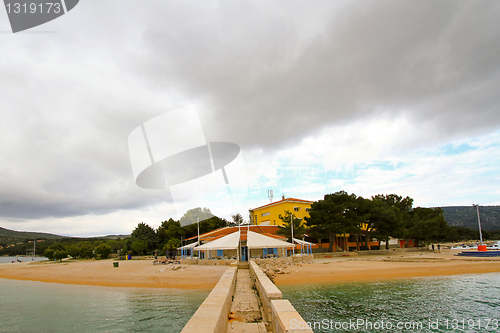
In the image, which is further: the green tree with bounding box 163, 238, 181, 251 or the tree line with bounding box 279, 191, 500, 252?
the green tree with bounding box 163, 238, 181, 251

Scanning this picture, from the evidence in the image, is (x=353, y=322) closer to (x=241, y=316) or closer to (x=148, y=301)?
(x=241, y=316)

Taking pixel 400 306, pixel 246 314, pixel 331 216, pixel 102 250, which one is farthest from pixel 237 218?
pixel 246 314

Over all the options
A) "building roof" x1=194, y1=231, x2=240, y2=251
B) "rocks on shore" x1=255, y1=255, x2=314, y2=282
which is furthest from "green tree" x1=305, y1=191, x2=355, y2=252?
"building roof" x1=194, y1=231, x2=240, y2=251

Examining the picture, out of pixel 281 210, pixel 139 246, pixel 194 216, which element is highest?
pixel 281 210

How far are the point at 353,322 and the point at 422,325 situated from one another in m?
2.16

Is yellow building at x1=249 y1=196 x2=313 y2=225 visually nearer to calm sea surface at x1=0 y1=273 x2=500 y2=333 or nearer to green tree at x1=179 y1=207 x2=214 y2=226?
green tree at x1=179 y1=207 x2=214 y2=226

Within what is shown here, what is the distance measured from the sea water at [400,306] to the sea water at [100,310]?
16.5 feet

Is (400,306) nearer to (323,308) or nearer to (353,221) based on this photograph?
(323,308)

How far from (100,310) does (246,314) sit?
8206 millimetres

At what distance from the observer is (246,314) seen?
337 inches

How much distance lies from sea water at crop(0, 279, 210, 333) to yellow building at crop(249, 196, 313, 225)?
34.0 metres

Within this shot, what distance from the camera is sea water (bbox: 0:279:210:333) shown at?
1048 centimetres

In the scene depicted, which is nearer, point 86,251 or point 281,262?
point 281,262

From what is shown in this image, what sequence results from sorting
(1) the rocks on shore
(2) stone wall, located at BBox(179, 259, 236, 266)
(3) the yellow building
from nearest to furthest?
1. (1) the rocks on shore
2. (2) stone wall, located at BBox(179, 259, 236, 266)
3. (3) the yellow building
